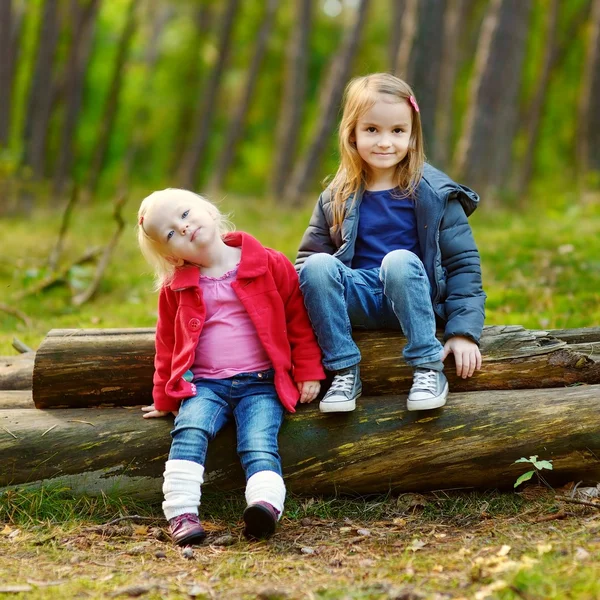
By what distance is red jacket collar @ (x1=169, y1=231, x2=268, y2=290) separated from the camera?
3.94 metres

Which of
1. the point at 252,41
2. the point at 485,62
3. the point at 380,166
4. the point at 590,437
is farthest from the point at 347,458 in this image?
the point at 252,41

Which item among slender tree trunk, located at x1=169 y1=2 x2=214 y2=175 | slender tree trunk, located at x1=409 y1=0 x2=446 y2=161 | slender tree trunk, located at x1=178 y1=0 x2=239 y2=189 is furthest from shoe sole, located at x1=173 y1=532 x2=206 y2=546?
slender tree trunk, located at x1=169 y1=2 x2=214 y2=175

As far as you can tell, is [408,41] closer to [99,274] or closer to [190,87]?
[99,274]

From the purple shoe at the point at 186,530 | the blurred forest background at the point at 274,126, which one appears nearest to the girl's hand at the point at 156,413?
the purple shoe at the point at 186,530

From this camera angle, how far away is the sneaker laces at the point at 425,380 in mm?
3807

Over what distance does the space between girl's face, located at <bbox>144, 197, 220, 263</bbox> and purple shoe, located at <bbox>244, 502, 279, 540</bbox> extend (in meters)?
1.27

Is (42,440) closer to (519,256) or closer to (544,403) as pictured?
(544,403)

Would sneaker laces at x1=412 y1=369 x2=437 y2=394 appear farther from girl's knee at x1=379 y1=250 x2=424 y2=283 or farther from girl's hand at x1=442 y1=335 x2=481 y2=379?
girl's knee at x1=379 y1=250 x2=424 y2=283

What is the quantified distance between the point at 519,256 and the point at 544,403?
155 inches

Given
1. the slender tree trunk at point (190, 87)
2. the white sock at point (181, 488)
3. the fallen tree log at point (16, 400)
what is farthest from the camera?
the slender tree trunk at point (190, 87)

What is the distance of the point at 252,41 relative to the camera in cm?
2225

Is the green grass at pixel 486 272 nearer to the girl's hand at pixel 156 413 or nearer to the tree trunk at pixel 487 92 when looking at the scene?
the tree trunk at pixel 487 92

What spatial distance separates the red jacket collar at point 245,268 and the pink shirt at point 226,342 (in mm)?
104

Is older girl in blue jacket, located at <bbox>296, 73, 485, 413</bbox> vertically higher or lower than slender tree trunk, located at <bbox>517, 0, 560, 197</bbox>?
lower
